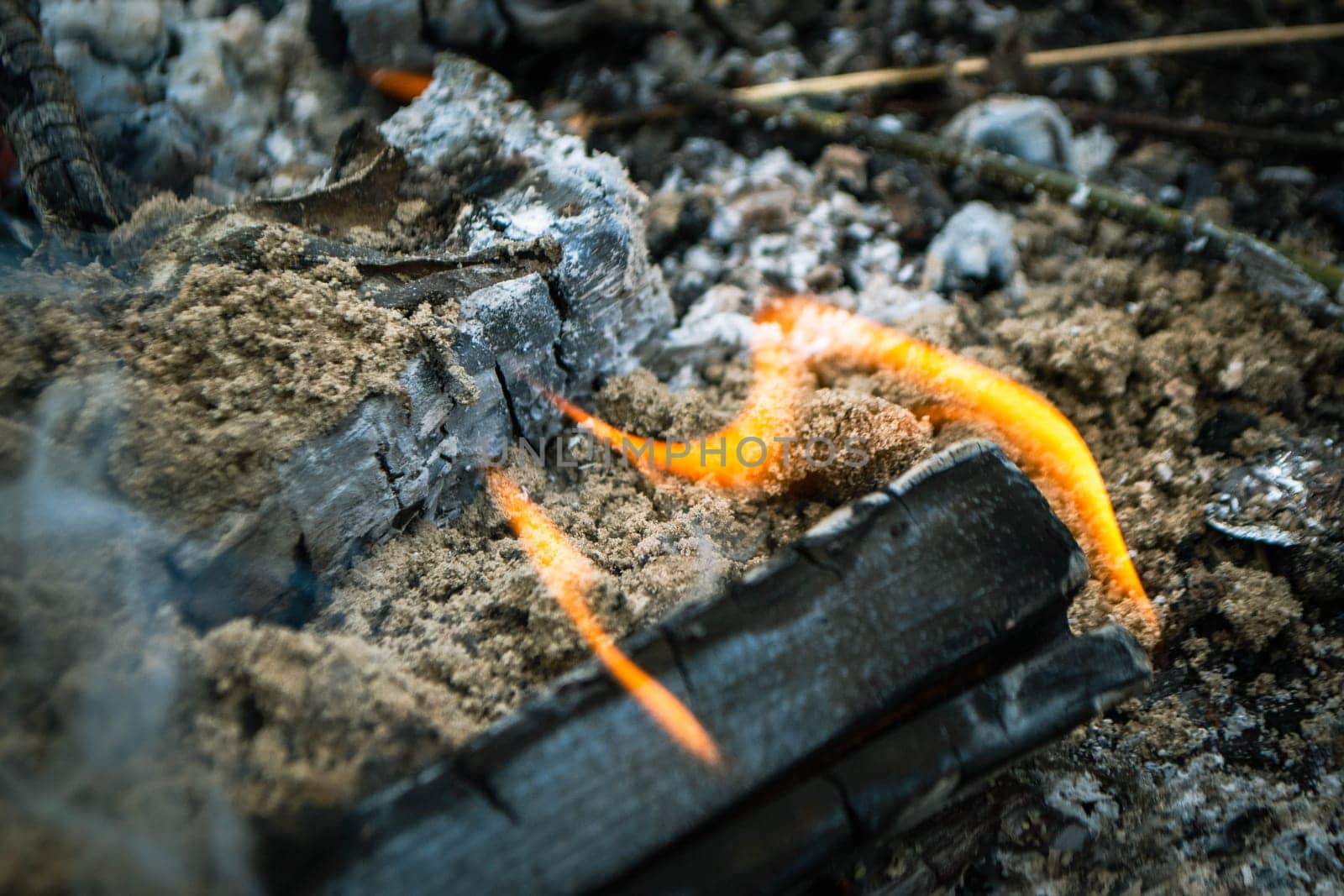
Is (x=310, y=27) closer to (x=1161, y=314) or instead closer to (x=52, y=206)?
(x=52, y=206)

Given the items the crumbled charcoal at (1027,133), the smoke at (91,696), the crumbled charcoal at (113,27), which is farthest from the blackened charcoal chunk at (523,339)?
the crumbled charcoal at (1027,133)

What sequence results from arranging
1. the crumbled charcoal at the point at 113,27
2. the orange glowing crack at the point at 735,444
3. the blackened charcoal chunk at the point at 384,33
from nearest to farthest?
1. the orange glowing crack at the point at 735,444
2. the crumbled charcoal at the point at 113,27
3. the blackened charcoal chunk at the point at 384,33

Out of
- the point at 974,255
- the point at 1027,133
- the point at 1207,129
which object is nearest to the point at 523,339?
the point at 974,255

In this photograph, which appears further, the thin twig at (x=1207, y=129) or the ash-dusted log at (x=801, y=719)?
the thin twig at (x=1207, y=129)

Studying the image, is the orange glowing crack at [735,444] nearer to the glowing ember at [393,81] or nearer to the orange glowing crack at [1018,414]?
the orange glowing crack at [1018,414]

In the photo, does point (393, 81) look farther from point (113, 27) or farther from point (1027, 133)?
point (1027, 133)

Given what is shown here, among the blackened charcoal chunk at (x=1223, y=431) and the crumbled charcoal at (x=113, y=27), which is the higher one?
the crumbled charcoal at (x=113, y=27)

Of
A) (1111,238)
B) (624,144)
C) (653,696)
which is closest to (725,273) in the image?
(624,144)

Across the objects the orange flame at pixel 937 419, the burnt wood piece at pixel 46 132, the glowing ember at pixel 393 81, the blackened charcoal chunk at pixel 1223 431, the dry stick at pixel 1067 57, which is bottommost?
the blackened charcoal chunk at pixel 1223 431

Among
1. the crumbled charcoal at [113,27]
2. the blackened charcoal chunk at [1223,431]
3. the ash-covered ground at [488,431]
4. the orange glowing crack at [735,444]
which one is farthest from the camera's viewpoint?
the crumbled charcoal at [113,27]

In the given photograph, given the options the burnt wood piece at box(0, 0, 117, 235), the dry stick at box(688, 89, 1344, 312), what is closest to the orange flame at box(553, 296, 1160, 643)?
Result: the dry stick at box(688, 89, 1344, 312)
